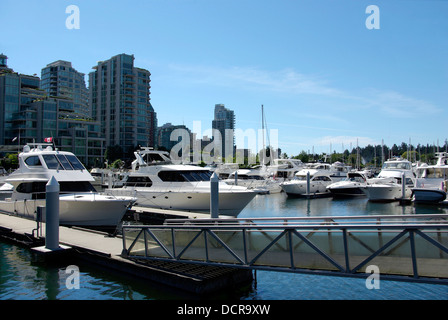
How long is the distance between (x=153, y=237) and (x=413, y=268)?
6800mm

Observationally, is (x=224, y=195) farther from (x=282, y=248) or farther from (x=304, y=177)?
(x=304, y=177)

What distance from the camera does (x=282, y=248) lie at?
8.78 meters

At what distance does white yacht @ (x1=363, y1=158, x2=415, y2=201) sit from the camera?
1455 inches

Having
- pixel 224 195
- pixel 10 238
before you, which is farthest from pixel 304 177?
pixel 10 238

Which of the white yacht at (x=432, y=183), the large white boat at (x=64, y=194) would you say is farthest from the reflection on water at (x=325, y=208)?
the large white boat at (x=64, y=194)

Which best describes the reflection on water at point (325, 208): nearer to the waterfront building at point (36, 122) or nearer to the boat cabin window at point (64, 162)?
the boat cabin window at point (64, 162)

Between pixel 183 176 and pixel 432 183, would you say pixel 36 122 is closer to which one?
pixel 183 176

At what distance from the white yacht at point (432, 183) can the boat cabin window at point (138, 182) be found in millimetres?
25151

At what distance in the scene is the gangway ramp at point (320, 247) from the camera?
7246 mm

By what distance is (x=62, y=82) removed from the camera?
11794 centimetres

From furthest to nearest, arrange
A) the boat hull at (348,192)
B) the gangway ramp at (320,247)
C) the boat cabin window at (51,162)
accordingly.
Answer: the boat hull at (348,192)
the boat cabin window at (51,162)
the gangway ramp at (320,247)

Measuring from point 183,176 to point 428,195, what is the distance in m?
23.6

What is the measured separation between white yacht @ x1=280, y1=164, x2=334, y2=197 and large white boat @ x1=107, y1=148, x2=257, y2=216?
19876mm

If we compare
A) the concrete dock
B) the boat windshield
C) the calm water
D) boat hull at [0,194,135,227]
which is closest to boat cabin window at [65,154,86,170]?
boat hull at [0,194,135,227]
